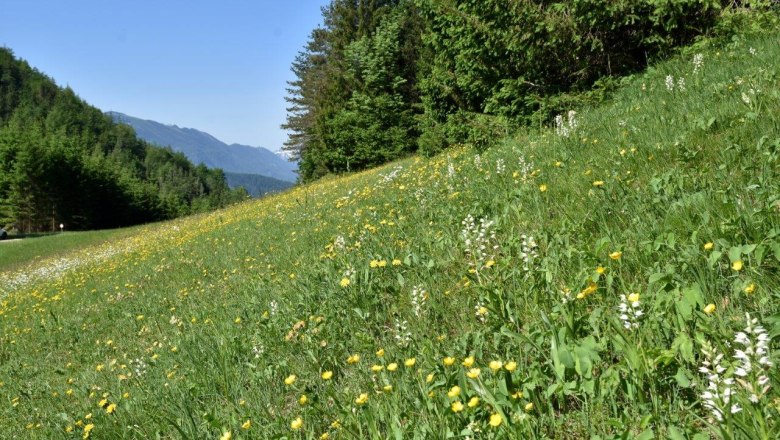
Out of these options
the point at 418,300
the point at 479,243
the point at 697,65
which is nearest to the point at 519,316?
the point at 418,300

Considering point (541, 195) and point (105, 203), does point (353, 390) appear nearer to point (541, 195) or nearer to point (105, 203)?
point (541, 195)

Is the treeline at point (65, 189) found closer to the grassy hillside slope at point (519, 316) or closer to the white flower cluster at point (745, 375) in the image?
the grassy hillside slope at point (519, 316)

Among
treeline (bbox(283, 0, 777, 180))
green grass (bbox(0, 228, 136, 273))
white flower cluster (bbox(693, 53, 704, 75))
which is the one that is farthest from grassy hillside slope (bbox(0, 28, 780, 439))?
green grass (bbox(0, 228, 136, 273))

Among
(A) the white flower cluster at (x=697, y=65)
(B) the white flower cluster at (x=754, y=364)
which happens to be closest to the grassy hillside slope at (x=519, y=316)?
(B) the white flower cluster at (x=754, y=364)

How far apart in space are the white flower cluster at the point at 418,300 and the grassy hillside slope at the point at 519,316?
4cm

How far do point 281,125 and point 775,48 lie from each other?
51.0 m

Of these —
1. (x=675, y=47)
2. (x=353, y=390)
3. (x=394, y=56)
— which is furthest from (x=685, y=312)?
→ (x=394, y=56)

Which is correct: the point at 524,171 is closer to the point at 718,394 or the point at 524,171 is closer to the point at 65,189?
the point at 718,394

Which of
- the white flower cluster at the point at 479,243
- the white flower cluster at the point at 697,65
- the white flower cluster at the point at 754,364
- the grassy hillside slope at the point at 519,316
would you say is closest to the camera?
the white flower cluster at the point at 754,364

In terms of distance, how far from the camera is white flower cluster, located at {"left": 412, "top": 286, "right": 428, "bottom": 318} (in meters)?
3.39

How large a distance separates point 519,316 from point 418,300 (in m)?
0.82

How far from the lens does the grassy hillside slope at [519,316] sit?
81.7 inches

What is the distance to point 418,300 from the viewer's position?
3.60 meters

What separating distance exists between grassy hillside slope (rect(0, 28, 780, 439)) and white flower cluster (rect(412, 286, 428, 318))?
35mm
